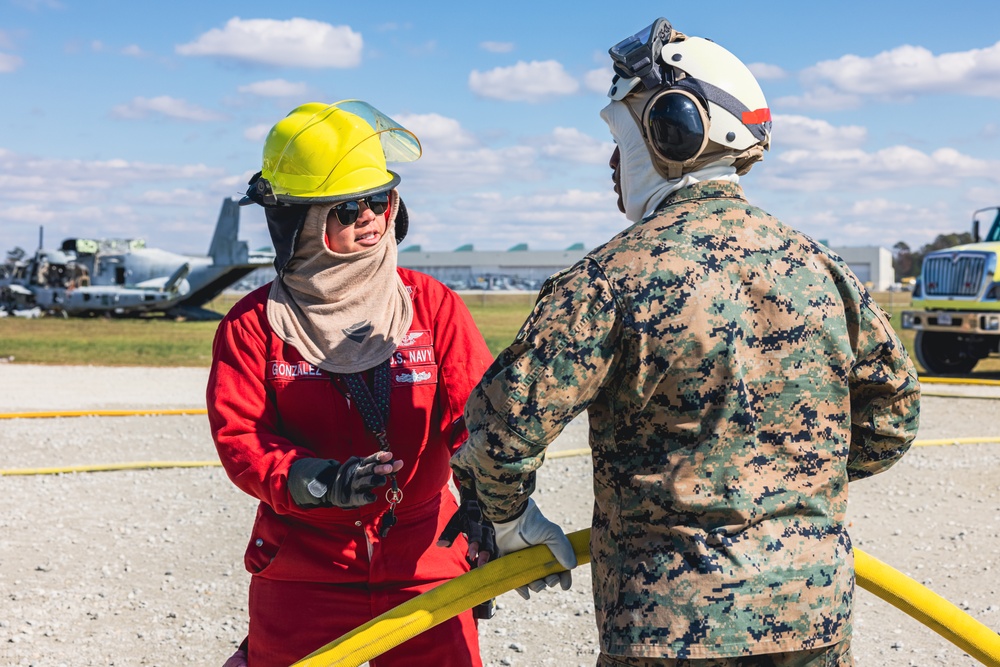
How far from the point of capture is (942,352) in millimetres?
18812

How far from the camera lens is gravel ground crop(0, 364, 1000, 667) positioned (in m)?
5.22

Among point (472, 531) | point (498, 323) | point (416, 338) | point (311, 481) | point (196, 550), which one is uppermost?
point (416, 338)

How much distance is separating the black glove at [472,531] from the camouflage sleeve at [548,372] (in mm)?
711

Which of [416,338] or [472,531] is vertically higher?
[416,338]

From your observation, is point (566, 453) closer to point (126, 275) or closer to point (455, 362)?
point (455, 362)

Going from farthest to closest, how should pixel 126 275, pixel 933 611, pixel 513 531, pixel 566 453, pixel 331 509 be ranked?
pixel 126 275
pixel 566 453
pixel 331 509
pixel 933 611
pixel 513 531

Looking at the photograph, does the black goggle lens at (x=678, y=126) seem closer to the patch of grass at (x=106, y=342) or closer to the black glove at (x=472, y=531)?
the black glove at (x=472, y=531)

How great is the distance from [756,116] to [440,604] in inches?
57.2

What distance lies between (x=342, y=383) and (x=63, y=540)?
490 centimetres

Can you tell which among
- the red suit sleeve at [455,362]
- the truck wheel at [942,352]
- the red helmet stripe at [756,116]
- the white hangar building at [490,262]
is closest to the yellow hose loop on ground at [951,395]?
the truck wheel at [942,352]

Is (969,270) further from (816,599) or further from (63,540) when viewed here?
(816,599)

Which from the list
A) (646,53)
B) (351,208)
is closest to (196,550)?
(351,208)

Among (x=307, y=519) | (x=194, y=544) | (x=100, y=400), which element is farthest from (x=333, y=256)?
(x=100, y=400)

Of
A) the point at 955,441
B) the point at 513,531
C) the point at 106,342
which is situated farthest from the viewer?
the point at 106,342
